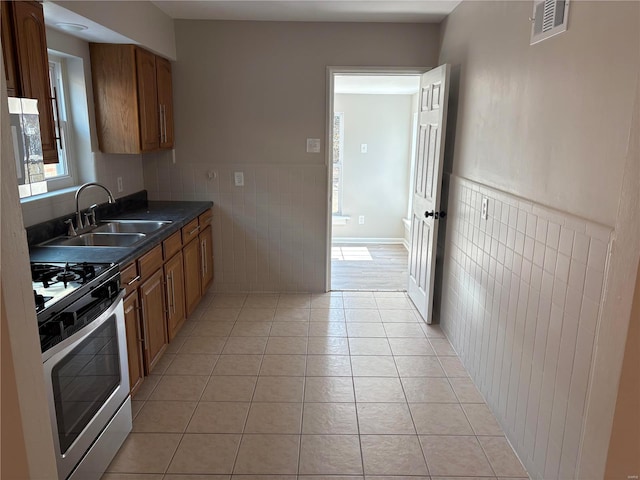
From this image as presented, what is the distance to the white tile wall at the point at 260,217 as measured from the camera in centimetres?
418

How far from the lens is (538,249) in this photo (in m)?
2.02

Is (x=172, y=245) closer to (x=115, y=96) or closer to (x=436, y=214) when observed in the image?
(x=115, y=96)

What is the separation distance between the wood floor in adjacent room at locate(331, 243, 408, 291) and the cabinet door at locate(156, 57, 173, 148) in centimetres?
210

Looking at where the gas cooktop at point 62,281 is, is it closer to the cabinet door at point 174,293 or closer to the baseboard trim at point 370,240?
the cabinet door at point 174,293

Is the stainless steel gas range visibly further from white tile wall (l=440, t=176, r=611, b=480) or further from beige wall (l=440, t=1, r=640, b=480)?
white tile wall (l=440, t=176, r=611, b=480)

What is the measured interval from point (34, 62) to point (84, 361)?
4.40 feet

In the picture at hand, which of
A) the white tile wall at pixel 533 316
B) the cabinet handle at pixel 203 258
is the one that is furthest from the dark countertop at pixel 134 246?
the white tile wall at pixel 533 316

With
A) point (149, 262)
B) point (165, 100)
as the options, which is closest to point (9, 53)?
point (149, 262)

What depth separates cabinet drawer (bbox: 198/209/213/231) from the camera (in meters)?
3.92

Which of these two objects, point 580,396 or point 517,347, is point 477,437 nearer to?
point 517,347

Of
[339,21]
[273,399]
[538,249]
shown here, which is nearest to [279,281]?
[273,399]

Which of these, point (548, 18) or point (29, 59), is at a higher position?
point (548, 18)

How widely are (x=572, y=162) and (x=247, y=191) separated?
2.96 metres

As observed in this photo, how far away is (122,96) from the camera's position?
3.30 m
